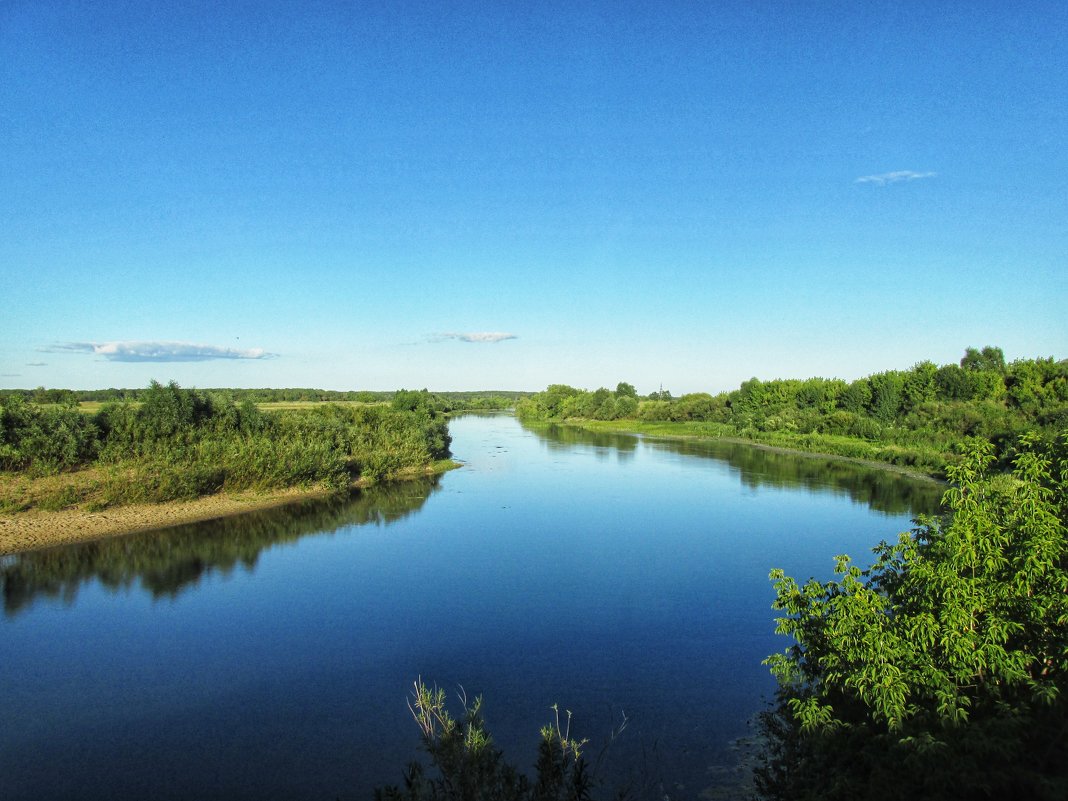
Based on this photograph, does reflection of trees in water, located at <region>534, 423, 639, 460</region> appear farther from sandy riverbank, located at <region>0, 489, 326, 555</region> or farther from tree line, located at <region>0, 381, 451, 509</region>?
sandy riverbank, located at <region>0, 489, 326, 555</region>

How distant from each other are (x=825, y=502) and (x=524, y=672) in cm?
2547

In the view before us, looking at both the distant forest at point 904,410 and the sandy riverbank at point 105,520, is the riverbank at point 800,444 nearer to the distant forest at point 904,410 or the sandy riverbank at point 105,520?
the distant forest at point 904,410

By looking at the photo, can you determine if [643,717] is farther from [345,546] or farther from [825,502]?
[825,502]

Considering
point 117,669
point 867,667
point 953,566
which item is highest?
point 953,566

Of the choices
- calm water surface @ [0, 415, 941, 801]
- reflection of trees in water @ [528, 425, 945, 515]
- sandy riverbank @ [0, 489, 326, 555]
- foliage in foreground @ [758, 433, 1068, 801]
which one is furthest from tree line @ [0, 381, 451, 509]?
foliage in foreground @ [758, 433, 1068, 801]

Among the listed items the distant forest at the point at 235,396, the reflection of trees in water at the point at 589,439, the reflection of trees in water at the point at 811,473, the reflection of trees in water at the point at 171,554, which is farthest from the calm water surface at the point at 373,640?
the reflection of trees in water at the point at 589,439

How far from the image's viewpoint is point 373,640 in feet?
49.9

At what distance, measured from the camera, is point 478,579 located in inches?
795

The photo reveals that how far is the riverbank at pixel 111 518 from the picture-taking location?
23094 mm

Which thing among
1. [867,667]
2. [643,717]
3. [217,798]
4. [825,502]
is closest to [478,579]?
[643,717]

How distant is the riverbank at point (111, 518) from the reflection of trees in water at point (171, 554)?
707 mm

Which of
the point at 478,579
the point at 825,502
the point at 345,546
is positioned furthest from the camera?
the point at 825,502

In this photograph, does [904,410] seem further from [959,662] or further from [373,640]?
[959,662]

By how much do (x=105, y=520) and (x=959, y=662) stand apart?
28938mm
